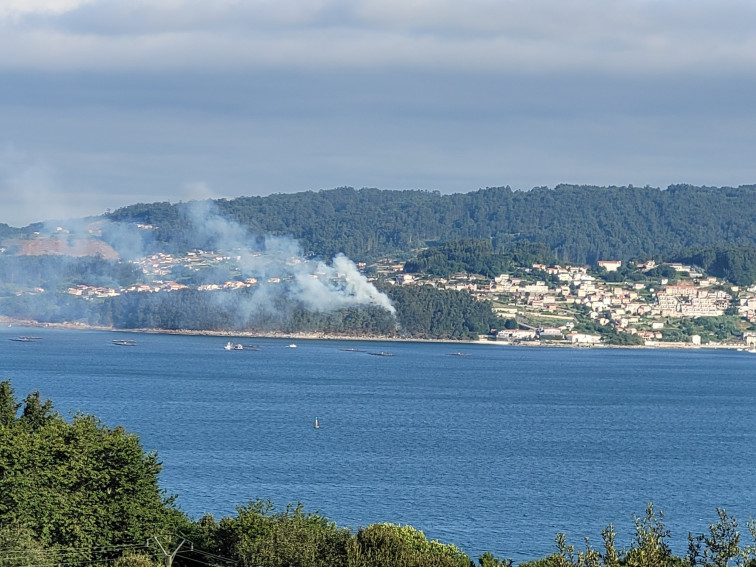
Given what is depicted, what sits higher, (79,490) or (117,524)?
(79,490)

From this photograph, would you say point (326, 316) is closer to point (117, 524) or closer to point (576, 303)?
point (576, 303)

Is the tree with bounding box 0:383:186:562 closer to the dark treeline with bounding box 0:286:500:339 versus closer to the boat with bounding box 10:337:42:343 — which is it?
the boat with bounding box 10:337:42:343

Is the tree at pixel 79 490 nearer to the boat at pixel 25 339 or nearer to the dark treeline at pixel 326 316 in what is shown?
the boat at pixel 25 339

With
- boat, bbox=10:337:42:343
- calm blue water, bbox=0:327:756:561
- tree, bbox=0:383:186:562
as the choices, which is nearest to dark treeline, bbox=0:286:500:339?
boat, bbox=10:337:42:343

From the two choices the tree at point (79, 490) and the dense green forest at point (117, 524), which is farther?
the tree at point (79, 490)

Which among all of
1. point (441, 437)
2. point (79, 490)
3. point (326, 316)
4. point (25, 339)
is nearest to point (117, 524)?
point (79, 490)

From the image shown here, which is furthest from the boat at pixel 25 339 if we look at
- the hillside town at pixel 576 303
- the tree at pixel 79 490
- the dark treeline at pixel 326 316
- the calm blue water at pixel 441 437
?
the tree at pixel 79 490
